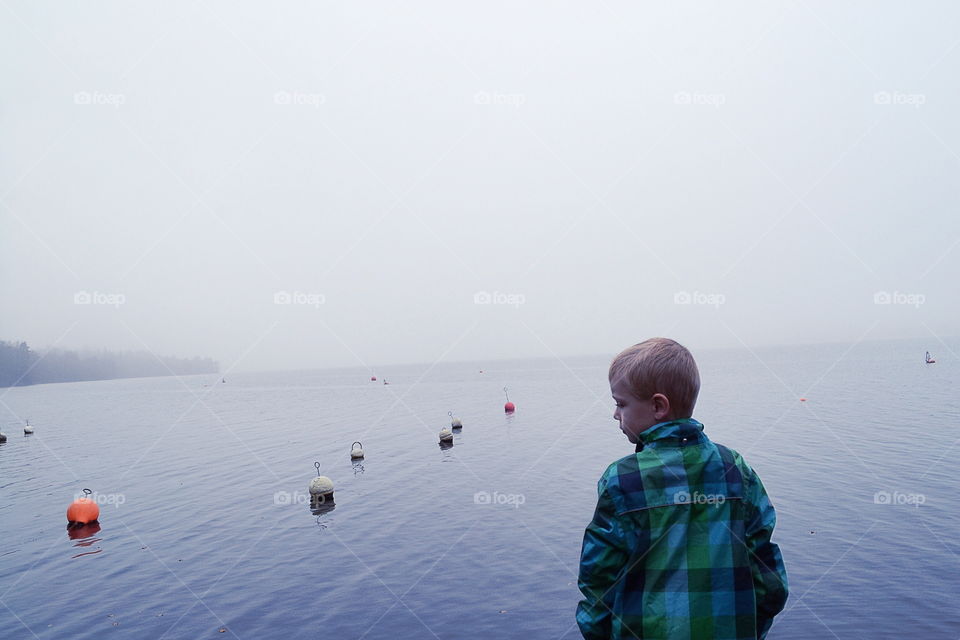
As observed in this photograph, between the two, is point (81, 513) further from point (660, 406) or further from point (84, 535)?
point (660, 406)

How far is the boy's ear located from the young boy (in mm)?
16

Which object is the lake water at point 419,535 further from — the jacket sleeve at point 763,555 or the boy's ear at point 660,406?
the boy's ear at point 660,406

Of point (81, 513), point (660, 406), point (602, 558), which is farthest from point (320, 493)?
point (660, 406)

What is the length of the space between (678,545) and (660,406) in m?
0.70

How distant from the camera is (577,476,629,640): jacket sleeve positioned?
284cm

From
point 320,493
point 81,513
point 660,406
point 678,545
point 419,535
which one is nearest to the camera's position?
point 678,545

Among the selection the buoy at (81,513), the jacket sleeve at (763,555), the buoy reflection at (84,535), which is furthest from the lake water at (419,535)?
the jacket sleeve at (763,555)

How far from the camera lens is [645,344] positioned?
3.21 metres

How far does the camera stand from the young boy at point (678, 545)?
2.78 m

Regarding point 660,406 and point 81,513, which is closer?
point 660,406

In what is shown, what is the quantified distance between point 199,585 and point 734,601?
1801 centimetres

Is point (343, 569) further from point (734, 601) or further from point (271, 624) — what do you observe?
point (734, 601)

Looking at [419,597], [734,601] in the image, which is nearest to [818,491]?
[419,597]

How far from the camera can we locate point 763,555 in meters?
2.97
